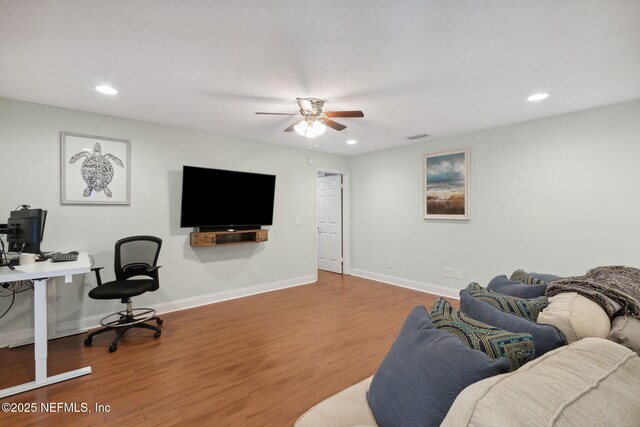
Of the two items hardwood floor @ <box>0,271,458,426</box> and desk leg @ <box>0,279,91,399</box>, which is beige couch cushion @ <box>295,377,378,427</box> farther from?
desk leg @ <box>0,279,91,399</box>

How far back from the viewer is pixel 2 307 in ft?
9.70

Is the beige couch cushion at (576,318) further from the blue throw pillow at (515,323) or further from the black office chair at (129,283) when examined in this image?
the black office chair at (129,283)

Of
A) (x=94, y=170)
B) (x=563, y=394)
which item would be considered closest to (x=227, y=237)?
(x=94, y=170)

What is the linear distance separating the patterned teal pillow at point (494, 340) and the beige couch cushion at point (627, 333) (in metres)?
0.44

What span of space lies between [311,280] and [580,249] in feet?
12.8

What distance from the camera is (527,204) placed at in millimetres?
3826

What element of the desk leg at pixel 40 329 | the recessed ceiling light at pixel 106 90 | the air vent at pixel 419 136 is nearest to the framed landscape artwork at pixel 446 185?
the air vent at pixel 419 136

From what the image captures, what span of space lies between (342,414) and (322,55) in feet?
7.17

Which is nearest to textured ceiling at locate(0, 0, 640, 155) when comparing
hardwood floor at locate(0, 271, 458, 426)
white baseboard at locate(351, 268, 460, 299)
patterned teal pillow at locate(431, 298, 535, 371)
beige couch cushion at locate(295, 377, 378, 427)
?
patterned teal pillow at locate(431, 298, 535, 371)

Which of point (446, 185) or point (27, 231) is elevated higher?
point (446, 185)

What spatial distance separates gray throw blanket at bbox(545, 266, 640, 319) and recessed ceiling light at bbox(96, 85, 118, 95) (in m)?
3.71

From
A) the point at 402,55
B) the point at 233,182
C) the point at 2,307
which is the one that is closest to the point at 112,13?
the point at 402,55

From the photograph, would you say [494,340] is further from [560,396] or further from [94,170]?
[94,170]

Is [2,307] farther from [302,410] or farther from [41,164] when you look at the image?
[302,410]
